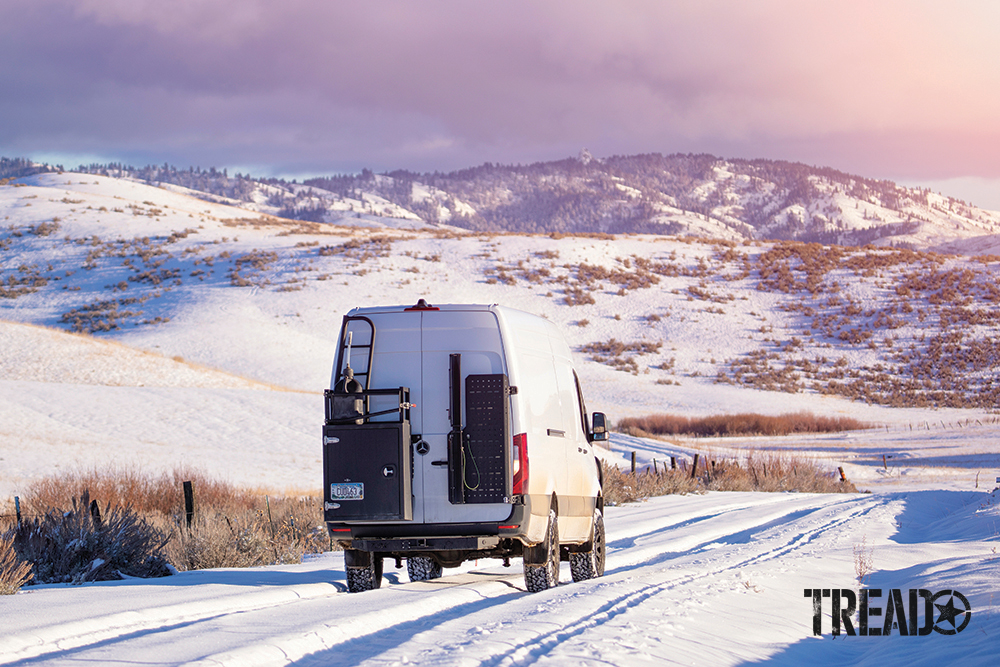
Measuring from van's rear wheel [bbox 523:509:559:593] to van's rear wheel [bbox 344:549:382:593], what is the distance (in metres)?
1.68

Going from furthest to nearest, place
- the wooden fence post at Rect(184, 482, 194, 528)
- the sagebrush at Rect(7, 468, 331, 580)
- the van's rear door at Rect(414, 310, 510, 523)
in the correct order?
the wooden fence post at Rect(184, 482, 194, 528) < the sagebrush at Rect(7, 468, 331, 580) < the van's rear door at Rect(414, 310, 510, 523)

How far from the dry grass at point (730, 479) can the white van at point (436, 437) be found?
1743 cm

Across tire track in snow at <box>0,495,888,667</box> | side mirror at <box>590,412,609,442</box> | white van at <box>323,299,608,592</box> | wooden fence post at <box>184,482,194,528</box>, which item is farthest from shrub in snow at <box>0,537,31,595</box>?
side mirror at <box>590,412,609,442</box>

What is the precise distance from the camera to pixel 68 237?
82625mm

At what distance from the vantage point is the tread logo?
7.86 metres

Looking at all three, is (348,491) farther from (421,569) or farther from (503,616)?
(421,569)

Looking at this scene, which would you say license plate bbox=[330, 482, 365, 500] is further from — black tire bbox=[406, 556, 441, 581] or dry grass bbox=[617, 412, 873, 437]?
dry grass bbox=[617, 412, 873, 437]

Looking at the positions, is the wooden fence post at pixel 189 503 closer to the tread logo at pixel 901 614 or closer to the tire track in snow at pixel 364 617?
the tire track in snow at pixel 364 617

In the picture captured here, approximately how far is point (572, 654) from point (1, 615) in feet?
15.8

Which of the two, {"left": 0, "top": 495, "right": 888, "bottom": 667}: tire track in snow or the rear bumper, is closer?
{"left": 0, "top": 495, "right": 888, "bottom": 667}: tire track in snow

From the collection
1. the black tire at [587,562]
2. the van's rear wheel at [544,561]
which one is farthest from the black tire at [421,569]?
the van's rear wheel at [544,561]

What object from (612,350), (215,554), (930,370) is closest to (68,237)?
(612,350)

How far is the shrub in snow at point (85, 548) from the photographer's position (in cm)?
1159

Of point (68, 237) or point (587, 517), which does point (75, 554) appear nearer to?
point (587, 517)
